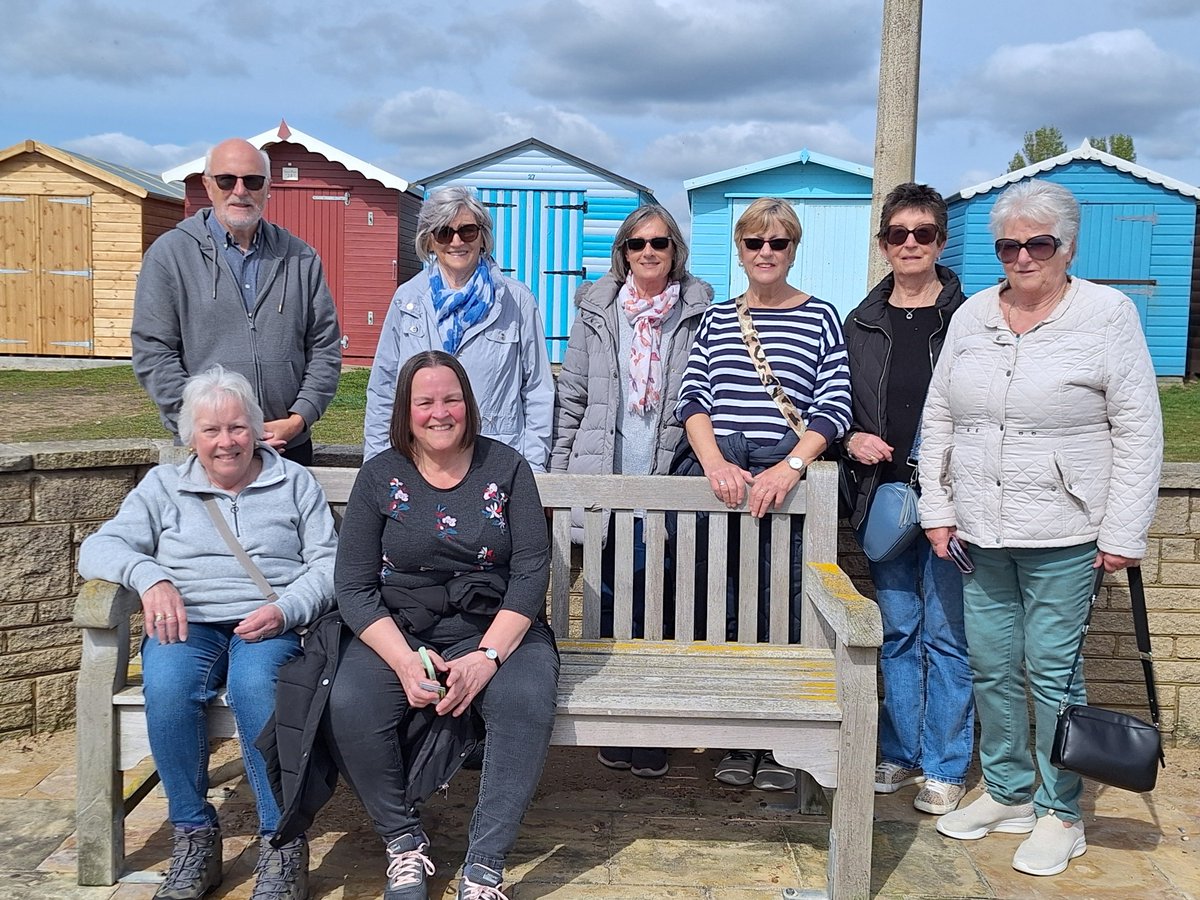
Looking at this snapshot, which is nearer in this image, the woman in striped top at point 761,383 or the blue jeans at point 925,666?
the woman in striped top at point 761,383

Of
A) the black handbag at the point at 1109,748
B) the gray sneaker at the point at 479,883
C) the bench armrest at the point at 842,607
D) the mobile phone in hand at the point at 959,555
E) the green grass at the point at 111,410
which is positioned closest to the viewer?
the gray sneaker at the point at 479,883

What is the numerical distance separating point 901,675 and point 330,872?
1.91 meters

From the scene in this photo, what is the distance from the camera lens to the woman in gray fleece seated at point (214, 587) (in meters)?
2.95

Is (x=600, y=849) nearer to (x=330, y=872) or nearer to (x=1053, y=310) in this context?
(x=330, y=872)

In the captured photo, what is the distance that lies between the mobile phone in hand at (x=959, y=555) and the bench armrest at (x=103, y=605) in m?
2.35

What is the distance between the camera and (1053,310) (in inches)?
124

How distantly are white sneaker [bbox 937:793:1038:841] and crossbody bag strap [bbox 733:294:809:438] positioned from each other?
4.16 feet

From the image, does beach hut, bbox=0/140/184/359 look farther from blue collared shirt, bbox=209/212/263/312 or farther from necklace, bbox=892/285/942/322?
necklace, bbox=892/285/942/322

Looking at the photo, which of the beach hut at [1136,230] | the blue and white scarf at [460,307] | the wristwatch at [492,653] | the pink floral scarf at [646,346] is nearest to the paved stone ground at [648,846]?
the wristwatch at [492,653]

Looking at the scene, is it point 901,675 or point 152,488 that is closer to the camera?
point 152,488

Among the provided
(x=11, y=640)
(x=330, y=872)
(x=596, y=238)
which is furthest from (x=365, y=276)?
(x=330, y=872)

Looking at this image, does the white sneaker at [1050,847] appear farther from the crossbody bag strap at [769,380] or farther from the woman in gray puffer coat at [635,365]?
the crossbody bag strap at [769,380]

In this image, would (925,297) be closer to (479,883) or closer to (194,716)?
(479,883)

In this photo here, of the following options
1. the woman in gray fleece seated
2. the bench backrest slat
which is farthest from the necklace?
the woman in gray fleece seated
